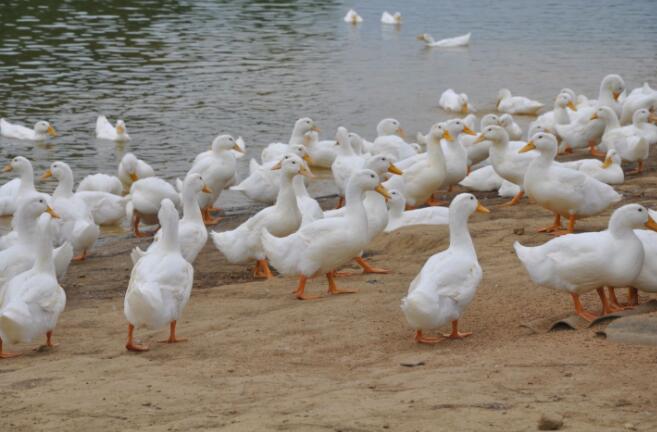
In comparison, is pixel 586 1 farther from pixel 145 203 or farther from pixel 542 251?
pixel 542 251

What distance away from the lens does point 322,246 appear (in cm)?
918

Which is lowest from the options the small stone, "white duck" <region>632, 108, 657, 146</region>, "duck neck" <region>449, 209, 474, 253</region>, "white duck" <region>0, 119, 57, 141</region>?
"white duck" <region>0, 119, 57, 141</region>

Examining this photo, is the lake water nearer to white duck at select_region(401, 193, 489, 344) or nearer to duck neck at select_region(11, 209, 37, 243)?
duck neck at select_region(11, 209, 37, 243)

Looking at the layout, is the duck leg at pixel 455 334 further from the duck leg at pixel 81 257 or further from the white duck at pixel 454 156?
the white duck at pixel 454 156

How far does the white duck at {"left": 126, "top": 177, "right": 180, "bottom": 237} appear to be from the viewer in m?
12.8

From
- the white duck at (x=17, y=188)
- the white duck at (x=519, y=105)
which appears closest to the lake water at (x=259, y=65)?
the white duck at (x=519, y=105)

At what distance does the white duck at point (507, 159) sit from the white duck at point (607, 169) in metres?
0.56

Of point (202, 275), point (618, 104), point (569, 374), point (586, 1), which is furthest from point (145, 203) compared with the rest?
point (586, 1)

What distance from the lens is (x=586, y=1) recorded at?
38094 millimetres

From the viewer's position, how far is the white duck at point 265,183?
1355 cm

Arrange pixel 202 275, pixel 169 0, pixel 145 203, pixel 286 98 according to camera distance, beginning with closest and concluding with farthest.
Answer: pixel 202 275 → pixel 145 203 → pixel 286 98 → pixel 169 0

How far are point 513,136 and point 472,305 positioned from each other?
886 cm

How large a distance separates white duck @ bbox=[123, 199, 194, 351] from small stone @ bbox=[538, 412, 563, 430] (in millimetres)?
3347

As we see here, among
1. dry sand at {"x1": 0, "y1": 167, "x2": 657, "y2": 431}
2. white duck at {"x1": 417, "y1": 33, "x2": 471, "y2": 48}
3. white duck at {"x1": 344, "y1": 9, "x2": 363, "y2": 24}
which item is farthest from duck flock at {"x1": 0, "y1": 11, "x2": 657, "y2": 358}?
white duck at {"x1": 344, "y1": 9, "x2": 363, "y2": 24}
